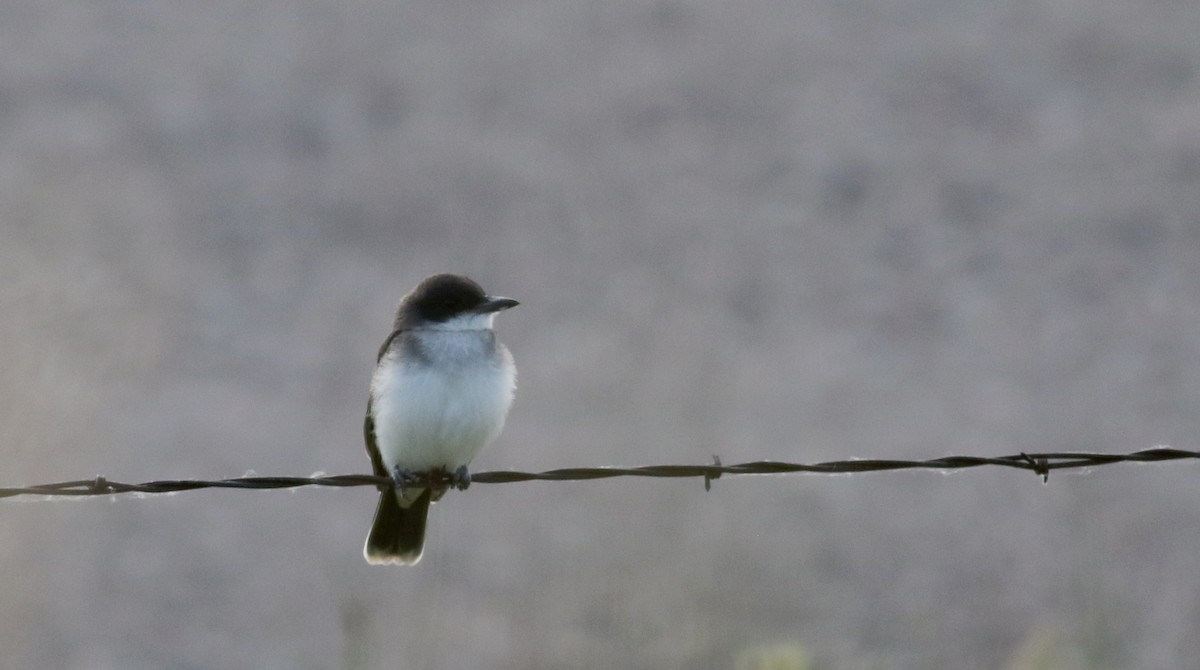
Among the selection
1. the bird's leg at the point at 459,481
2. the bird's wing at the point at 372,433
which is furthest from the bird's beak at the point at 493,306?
the bird's leg at the point at 459,481

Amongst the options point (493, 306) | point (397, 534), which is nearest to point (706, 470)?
point (493, 306)

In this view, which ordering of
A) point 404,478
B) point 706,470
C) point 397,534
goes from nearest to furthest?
point 706,470, point 404,478, point 397,534

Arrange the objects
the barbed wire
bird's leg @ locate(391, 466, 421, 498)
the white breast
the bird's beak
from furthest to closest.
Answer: the bird's beak < the white breast < bird's leg @ locate(391, 466, 421, 498) < the barbed wire

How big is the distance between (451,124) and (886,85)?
5628mm

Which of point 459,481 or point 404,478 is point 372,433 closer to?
point 404,478

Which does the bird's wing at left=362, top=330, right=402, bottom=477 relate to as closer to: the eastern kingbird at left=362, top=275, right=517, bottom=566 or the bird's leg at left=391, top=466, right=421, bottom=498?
the eastern kingbird at left=362, top=275, right=517, bottom=566

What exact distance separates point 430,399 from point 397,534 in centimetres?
71

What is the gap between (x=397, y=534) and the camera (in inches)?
262

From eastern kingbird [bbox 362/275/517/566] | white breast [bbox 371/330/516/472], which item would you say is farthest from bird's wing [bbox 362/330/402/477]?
white breast [bbox 371/330/516/472]

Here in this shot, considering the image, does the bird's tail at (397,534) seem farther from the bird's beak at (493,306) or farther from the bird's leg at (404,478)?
the bird's beak at (493,306)

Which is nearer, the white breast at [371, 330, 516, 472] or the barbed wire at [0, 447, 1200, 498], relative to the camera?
the barbed wire at [0, 447, 1200, 498]

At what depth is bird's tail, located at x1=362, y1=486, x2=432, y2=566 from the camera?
665 cm

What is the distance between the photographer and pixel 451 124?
20.8m

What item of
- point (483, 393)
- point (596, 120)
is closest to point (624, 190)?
point (596, 120)
